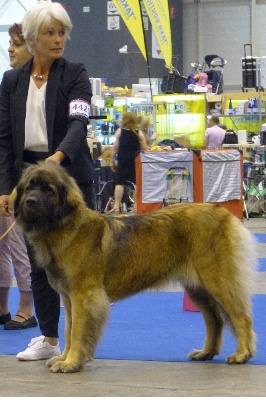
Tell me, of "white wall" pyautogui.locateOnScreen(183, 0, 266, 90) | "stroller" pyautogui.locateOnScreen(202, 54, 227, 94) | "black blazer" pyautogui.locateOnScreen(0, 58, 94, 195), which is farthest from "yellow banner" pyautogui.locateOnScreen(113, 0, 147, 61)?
"white wall" pyautogui.locateOnScreen(183, 0, 266, 90)

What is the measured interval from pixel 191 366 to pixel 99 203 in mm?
11614

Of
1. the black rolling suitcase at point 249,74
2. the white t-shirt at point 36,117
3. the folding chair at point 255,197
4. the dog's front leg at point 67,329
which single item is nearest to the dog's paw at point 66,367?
the dog's front leg at point 67,329

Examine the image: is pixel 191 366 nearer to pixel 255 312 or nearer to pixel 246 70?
pixel 255 312

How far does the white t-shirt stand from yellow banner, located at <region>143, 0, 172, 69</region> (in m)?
15.0

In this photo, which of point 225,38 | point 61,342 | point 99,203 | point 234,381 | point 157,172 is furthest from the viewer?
point 225,38

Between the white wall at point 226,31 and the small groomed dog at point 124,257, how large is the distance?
89.5ft

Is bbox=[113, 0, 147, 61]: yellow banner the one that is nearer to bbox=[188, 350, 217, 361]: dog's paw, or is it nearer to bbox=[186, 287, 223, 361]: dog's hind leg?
bbox=[186, 287, 223, 361]: dog's hind leg

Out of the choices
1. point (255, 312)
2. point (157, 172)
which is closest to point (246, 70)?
point (157, 172)

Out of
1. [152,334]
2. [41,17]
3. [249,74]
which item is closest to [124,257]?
[152,334]

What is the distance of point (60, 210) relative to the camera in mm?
4090

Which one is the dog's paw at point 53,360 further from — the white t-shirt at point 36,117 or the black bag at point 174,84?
the black bag at point 174,84

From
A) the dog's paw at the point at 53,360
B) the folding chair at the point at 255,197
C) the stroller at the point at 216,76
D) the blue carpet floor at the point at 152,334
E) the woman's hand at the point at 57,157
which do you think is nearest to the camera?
the woman's hand at the point at 57,157

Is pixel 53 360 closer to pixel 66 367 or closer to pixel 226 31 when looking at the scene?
pixel 66 367

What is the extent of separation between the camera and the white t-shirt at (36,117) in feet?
14.7
